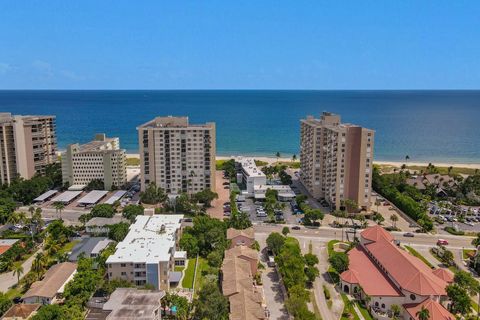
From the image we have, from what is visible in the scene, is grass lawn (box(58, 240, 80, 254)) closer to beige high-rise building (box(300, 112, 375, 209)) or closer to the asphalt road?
the asphalt road

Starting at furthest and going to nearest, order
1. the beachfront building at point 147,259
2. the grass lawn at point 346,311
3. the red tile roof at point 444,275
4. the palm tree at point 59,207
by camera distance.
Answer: the palm tree at point 59,207
the beachfront building at point 147,259
the red tile roof at point 444,275
the grass lawn at point 346,311

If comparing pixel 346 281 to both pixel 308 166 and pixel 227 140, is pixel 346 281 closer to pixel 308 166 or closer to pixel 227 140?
pixel 308 166

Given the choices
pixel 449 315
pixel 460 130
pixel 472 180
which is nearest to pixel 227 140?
pixel 472 180

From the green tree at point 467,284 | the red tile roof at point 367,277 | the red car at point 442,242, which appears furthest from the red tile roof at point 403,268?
the red car at point 442,242

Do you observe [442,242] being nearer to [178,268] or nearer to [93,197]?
[178,268]

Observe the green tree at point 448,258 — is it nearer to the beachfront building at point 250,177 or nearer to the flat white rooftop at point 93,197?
the beachfront building at point 250,177

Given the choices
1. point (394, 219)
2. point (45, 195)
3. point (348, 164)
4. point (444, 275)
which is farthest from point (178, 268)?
point (45, 195)

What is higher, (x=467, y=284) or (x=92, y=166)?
(x=92, y=166)
